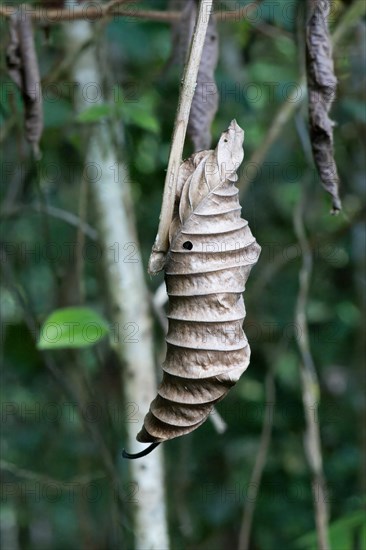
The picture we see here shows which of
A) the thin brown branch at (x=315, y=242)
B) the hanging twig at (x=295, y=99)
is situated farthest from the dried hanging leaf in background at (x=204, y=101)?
the thin brown branch at (x=315, y=242)

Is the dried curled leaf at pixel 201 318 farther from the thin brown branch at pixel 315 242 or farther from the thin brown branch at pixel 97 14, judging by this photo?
the thin brown branch at pixel 315 242

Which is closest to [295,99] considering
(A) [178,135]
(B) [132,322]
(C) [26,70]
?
(B) [132,322]

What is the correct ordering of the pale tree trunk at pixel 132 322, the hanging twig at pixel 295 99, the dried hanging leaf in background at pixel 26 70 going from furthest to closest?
1. the hanging twig at pixel 295 99
2. the pale tree trunk at pixel 132 322
3. the dried hanging leaf in background at pixel 26 70

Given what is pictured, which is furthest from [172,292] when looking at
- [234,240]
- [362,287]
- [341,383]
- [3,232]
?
[341,383]

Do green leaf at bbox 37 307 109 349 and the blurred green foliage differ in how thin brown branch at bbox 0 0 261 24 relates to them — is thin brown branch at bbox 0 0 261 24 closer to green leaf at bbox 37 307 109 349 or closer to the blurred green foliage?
green leaf at bbox 37 307 109 349

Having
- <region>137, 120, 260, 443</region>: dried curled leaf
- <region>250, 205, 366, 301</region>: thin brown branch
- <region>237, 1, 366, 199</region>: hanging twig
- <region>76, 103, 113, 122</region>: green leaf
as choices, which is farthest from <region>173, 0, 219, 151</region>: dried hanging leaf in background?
<region>250, 205, 366, 301</region>: thin brown branch

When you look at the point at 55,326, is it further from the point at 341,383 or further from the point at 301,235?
the point at 341,383
